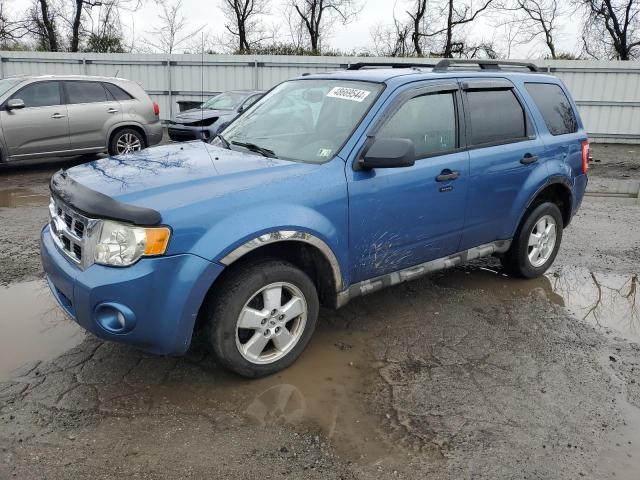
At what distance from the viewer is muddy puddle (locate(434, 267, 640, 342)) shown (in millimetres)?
4496

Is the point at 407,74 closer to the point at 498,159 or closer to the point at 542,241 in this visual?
the point at 498,159

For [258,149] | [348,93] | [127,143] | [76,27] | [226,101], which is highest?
[76,27]

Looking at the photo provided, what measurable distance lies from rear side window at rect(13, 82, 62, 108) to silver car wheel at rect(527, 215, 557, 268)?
8316mm

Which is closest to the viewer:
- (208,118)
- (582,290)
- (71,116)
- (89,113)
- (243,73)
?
(582,290)

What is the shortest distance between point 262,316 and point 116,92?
8596 millimetres

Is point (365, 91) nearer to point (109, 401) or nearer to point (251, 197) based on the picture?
point (251, 197)

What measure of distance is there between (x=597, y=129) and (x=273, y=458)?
16808mm

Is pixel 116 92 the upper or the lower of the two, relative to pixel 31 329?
upper

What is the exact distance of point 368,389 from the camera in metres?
3.38

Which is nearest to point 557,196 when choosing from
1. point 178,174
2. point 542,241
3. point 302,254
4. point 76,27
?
point 542,241

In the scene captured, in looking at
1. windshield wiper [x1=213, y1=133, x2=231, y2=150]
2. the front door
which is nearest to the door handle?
the front door

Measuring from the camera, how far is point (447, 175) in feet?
13.2

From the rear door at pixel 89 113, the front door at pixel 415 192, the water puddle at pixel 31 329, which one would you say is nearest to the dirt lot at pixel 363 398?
the water puddle at pixel 31 329

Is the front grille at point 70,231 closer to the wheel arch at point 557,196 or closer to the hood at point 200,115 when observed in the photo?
the wheel arch at point 557,196
